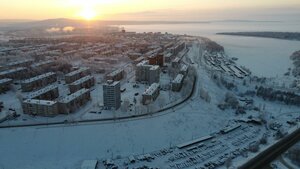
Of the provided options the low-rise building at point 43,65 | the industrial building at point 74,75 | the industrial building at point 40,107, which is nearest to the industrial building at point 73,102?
the industrial building at point 40,107

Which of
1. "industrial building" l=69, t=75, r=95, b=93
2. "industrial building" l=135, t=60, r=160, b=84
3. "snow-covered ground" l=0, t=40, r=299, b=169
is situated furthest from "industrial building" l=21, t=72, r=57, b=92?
"industrial building" l=135, t=60, r=160, b=84

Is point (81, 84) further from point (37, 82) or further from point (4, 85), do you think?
point (4, 85)

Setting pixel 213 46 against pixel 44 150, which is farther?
pixel 213 46

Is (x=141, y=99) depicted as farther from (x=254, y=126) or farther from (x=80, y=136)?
(x=254, y=126)

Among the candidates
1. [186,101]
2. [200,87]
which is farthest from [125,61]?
[186,101]

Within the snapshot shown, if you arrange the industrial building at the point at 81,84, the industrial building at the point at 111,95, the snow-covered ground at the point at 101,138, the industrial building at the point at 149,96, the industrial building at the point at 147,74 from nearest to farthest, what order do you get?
the snow-covered ground at the point at 101,138
the industrial building at the point at 111,95
the industrial building at the point at 149,96
the industrial building at the point at 81,84
the industrial building at the point at 147,74

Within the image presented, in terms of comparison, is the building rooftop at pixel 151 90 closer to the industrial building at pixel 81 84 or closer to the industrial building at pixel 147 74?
the industrial building at pixel 147 74

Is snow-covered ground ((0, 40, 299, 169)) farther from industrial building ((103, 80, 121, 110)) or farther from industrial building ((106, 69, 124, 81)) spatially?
industrial building ((106, 69, 124, 81))
